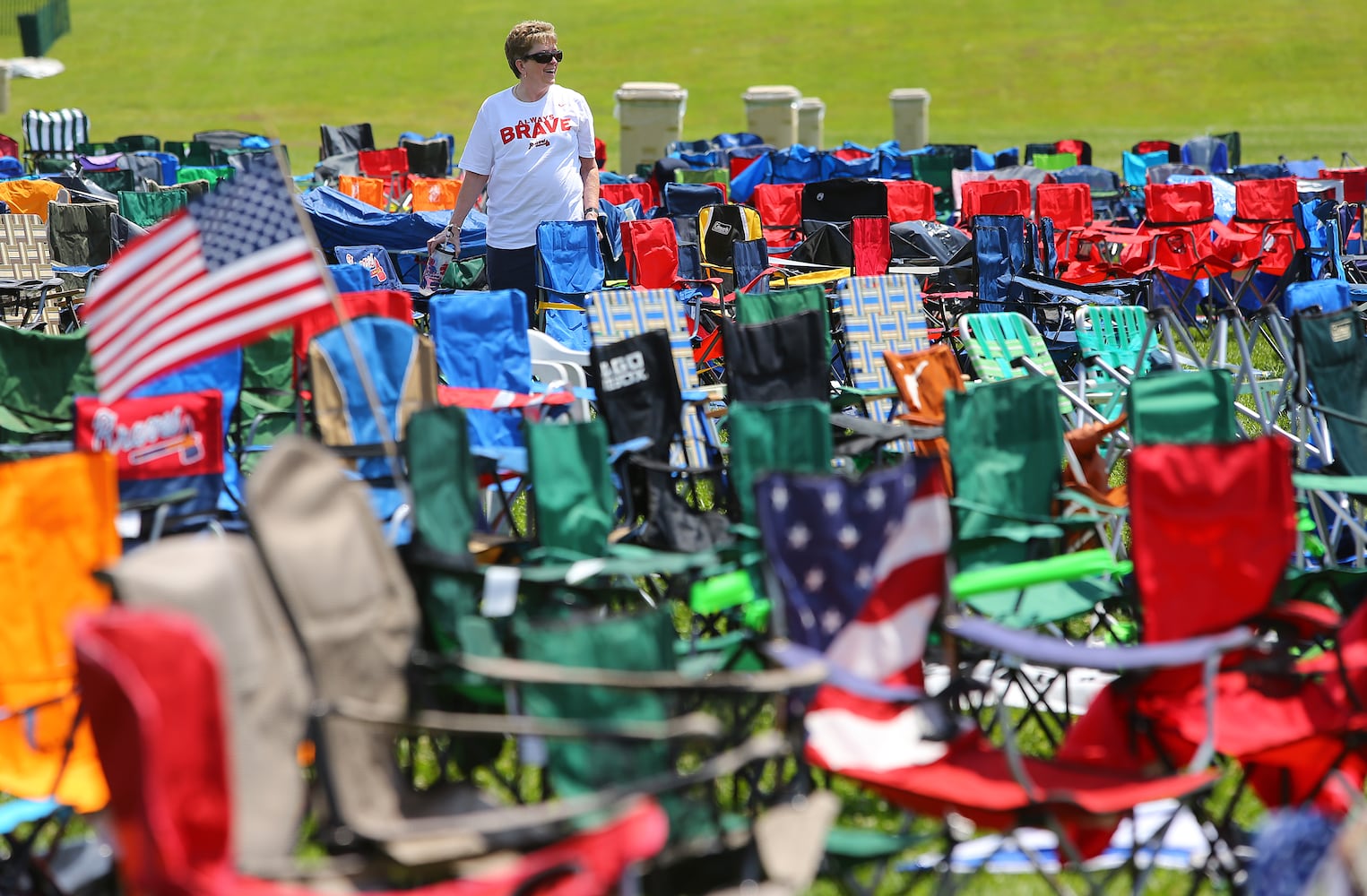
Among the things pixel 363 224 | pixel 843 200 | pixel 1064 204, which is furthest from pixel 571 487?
pixel 1064 204

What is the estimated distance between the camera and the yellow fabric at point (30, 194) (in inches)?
510

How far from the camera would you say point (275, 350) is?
6336mm

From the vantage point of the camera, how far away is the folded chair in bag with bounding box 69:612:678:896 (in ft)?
7.82

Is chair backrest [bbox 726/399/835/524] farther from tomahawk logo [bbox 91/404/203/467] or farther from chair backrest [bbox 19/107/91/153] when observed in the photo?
chair backrest [bbox 19/107/91/153]

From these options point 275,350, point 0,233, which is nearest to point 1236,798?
point 275,350

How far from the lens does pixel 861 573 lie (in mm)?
3689

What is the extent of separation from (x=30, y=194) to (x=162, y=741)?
39.1ft

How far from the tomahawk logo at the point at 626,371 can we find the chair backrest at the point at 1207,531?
207 centimetres

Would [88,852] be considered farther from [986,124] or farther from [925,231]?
[986,124]

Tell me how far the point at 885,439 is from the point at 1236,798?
2151mm

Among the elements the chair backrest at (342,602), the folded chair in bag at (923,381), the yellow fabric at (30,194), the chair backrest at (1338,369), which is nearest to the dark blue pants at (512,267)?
the folded chair in bag at (923,381)

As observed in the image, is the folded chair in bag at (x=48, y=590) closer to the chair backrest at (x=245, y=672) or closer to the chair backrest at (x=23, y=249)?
the chair backrest at (x=245, y=672)

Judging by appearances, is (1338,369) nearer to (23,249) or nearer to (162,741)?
(162,741)

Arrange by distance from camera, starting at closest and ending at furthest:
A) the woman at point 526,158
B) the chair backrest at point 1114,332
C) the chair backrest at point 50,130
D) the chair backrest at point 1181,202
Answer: the woman at point 526,158 < the chair backrest at point 1114,332 < the chair backrest at point 1181,202 < the chair backrest at point 50,130
